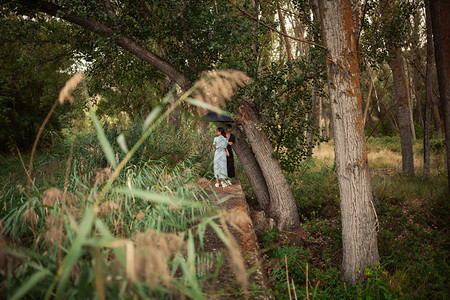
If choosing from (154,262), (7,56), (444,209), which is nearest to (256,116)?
(444,209)

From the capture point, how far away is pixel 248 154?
7.03 metres

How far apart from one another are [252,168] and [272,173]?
0.67 meters

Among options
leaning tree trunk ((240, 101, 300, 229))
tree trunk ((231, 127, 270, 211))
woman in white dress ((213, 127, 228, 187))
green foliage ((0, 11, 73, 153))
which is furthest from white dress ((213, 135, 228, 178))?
green foliage ((0, 11, 73, 153))

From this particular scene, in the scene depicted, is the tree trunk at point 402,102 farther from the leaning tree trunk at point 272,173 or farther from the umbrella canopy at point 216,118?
the umbrella canopy at point 216,118

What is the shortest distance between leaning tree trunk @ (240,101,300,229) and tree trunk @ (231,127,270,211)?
0.47m

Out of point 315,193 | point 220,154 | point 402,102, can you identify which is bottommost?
point 315,193

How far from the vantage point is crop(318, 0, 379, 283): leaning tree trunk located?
3.83 m

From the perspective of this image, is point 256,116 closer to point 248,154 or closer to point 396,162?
point 248,154

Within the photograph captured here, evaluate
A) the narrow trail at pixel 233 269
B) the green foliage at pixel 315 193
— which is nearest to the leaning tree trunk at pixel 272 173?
the green foliage at pixel 315 193

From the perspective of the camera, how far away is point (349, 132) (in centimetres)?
389

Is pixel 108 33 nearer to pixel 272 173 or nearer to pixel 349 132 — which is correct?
pixel 272 173


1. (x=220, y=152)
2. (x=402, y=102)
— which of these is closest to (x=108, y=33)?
(x=220, y=152)

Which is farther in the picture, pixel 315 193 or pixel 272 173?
pixel 315 193

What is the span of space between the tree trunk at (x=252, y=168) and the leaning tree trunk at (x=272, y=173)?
1.55 feet
